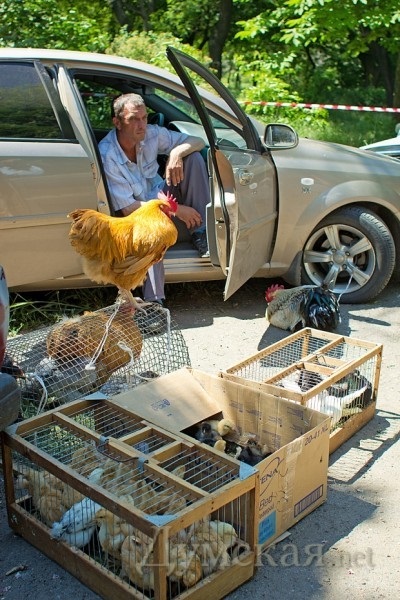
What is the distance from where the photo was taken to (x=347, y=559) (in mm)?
3127

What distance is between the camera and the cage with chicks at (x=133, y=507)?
271 cm

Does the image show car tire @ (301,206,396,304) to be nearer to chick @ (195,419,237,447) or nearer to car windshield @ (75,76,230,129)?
car windshield @ (75,76,230,129)

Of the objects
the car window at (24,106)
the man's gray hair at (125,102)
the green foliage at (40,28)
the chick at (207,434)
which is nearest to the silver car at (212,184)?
the car window at (24,106)

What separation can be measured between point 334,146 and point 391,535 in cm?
395

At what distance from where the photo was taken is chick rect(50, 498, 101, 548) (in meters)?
3.03

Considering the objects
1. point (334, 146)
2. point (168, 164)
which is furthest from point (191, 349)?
point (334, 146)

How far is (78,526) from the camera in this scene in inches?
120

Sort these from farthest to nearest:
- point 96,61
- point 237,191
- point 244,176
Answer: point 96,61 → point 244,176 → point 237,191

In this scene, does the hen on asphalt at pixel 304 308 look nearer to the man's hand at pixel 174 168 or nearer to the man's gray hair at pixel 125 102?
the man's hand at pixel 174 168

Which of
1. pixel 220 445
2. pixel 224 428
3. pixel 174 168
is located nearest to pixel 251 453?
pixel 220 445

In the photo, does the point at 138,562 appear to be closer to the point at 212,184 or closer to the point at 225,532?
the point at 225,532

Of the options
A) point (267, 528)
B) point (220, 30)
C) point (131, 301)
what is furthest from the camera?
point (220, 30)

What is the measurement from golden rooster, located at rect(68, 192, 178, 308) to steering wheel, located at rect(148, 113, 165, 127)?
6.05ft

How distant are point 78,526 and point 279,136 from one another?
12.8 feet
